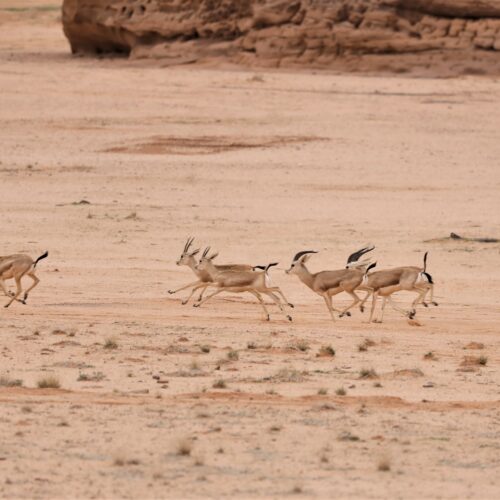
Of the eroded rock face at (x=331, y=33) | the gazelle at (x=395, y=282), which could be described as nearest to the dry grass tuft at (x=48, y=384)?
the gazelle at (x=395, y=282)

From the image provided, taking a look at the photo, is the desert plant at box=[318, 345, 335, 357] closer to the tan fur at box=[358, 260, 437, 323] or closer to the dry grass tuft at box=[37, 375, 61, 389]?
the tan fur at box=[358, 260, 437, 323]

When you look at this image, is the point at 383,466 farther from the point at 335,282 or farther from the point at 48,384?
the point at 335,282

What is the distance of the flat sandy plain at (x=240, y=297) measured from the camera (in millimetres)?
10633

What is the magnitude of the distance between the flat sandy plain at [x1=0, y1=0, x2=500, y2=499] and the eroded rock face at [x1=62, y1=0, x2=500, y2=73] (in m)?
1.75

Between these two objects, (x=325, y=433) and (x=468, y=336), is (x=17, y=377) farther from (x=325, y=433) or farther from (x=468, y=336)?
(x=468, y=336)

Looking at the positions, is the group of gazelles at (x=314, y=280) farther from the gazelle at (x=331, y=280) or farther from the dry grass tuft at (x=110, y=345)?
the dry grass tuft at (x=110, y=345)

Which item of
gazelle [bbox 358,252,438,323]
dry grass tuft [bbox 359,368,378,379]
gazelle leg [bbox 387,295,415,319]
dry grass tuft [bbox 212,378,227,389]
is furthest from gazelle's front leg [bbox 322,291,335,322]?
dry grass tuft [bbox 212,378,227,389]

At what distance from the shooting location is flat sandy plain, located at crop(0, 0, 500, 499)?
419 inches

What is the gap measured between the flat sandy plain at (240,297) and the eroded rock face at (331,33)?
1752 mm

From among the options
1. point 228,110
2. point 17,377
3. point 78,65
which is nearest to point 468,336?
point 17,377

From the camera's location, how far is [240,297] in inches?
818

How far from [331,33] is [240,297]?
90.9 ft

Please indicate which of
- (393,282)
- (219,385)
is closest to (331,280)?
(393,282)

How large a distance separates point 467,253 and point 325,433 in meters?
13.5
